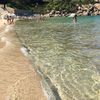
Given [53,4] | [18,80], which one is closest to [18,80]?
[18,80]

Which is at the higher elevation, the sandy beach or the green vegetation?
the sandy beach

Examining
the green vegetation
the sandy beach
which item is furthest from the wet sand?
the green vegetation

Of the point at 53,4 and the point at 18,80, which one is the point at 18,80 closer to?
the point at 18,80

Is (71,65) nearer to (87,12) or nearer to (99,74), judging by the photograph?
(99,74)

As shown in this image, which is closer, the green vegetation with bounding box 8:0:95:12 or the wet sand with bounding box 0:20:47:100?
the wet sand with bounding box 0:20:47:100

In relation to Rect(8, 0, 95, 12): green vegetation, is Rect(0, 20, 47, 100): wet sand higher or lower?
higher

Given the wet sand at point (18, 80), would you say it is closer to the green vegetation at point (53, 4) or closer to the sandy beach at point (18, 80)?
the sandy beach at point (18, 80)

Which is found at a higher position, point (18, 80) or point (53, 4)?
point (18, 80)

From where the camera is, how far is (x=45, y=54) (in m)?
19.0

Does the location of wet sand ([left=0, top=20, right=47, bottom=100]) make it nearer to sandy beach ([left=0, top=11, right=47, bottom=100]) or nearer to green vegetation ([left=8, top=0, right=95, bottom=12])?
sandy beach ([left=0, top=11, right=47, bottom=100])

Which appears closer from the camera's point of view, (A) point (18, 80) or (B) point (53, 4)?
(A) point (18, 80)

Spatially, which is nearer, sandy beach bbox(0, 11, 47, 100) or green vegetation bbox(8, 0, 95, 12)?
sandy beach bbox(0, 11, 47, 100)

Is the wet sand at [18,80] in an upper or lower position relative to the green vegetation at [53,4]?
upper

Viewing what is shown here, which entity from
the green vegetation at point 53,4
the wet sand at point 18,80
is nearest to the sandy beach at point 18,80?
the wet sand at point 18,80
